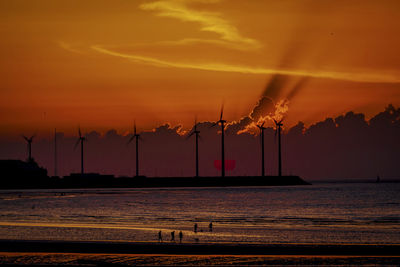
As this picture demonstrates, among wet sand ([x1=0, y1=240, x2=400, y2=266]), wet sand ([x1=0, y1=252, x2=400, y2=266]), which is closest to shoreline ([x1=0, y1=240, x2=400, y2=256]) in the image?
wet sand ([x1=0, y1=240, x2=400, y2=266])

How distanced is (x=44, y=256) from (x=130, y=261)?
218 inches

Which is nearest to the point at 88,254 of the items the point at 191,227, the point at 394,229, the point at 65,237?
the point at 65,237

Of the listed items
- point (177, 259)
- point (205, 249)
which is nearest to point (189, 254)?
point (205, 249)

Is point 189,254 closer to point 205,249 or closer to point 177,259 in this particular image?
point 205,249

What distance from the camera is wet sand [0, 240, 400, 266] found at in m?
33.4

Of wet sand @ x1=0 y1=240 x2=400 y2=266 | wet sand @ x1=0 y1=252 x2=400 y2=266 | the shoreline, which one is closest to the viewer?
wet sand @ x1=0 y1=252 x2=400 y2=266

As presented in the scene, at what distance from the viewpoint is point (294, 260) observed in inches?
1330

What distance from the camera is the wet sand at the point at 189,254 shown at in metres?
33.4

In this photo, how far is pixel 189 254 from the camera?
121 feet

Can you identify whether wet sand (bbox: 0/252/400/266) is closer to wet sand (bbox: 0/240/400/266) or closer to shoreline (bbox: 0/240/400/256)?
wet sand (bbox: 0/240/400/266)

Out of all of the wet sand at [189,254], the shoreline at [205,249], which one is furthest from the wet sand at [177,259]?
the shoreline at [205,249]

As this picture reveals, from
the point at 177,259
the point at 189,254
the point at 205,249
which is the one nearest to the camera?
the point at 177,259

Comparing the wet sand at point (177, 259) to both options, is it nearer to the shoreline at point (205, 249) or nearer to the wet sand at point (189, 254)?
the wet sand at point (189, 254)

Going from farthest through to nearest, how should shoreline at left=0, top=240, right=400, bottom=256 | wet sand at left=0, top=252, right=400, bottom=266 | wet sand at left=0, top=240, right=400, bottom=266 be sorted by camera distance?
shoreline at left=0, top=240, right=400, bottom=256 → wet sand at left=0, top=240, right=400, bottom=266 → wet sand at left=0, top=252, right=400, bottom=266
